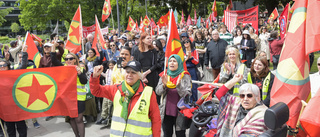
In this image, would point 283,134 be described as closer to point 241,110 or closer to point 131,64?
point 241,110

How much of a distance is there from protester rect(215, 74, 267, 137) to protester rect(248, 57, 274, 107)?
1172 millimetres

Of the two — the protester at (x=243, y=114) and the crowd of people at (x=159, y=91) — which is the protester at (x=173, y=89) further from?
the protester at (x=243, y=114)

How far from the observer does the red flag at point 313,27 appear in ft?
11.2

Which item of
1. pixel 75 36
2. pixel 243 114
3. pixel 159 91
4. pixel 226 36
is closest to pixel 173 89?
pixel 159 91

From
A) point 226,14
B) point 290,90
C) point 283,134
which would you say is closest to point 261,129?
point 283,134

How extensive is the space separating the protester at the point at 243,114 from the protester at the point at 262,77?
3.85 ft

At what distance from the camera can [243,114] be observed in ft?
10.8

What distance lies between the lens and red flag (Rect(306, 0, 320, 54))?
341cm

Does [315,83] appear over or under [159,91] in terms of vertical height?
over

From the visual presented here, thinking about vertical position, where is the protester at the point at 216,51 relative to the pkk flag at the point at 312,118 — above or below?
above

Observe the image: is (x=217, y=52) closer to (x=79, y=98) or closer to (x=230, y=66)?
(x=230, y=66)

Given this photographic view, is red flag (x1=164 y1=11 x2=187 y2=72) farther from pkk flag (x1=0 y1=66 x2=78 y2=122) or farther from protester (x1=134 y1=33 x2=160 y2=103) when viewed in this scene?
pkk flag (x1=0 y1=66 x2=78 y2=122)

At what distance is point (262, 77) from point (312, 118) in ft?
6.11

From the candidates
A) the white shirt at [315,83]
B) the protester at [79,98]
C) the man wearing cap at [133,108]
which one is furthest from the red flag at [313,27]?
Result: the protester at [79,98]
